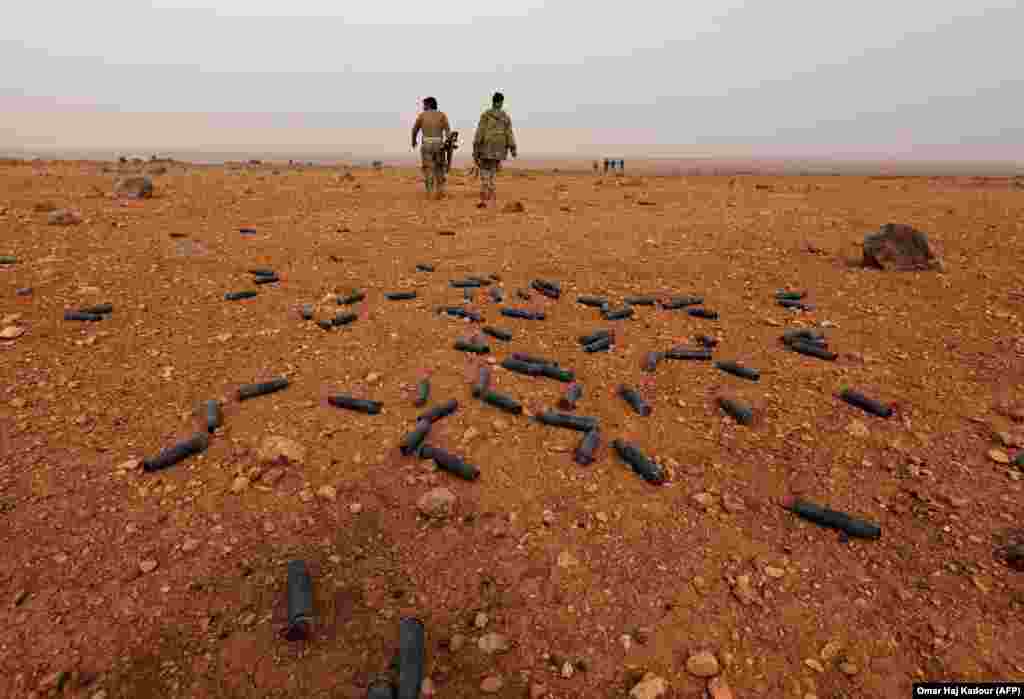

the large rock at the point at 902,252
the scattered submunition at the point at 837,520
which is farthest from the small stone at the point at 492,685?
the large rock at the point at 902,252

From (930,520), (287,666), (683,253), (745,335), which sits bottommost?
(287,666)

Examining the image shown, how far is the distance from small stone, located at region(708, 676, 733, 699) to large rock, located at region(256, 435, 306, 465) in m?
3.94

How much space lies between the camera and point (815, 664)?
3553mm

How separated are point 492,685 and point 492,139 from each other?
799 inches

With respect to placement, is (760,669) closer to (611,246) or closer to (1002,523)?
(1002,523)

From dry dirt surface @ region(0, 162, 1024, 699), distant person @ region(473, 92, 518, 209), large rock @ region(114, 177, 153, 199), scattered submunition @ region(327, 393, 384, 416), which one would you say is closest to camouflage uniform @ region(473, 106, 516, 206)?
distant person @ region(473, 92, 518, 209)

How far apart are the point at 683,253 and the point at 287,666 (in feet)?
39.2

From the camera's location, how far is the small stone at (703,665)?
138 inches

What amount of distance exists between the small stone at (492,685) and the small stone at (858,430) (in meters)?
4.68

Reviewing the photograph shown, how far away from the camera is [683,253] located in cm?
1316

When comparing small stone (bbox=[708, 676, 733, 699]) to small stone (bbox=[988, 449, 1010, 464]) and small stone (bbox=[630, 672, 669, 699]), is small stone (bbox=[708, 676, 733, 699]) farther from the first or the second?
small stone (bbox=[988, 449, 1010, 464])

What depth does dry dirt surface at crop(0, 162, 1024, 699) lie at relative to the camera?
3594mm

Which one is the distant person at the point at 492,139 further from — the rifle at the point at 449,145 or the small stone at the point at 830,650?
the small stone at the point at 830,650

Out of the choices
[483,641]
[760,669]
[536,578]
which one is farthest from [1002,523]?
[483,641]
